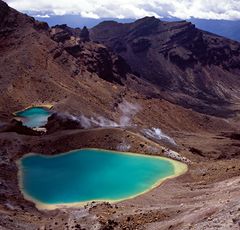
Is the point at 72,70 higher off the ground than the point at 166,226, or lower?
higher

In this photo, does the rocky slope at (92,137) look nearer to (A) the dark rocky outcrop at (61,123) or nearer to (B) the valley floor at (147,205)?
(B) the valley floor at (147,205)

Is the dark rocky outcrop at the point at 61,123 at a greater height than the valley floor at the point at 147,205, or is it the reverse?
the dark rocky outcrop at the point at 61,123

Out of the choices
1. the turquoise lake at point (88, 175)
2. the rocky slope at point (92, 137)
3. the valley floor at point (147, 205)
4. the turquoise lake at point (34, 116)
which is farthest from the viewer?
the turquoise lake at point (34, 116)

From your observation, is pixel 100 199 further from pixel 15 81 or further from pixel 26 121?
pixel 15 81

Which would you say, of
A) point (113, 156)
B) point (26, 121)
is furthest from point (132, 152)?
point (26, 121)

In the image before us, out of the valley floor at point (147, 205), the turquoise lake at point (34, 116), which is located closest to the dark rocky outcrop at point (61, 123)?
the turquoise lake at point (34, 116)

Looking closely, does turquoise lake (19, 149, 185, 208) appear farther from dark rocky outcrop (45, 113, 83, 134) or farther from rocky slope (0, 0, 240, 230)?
dark rocky outcrop (45, 113, 83, 134)
